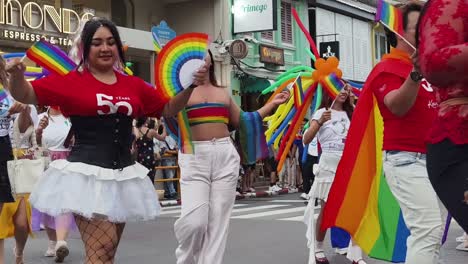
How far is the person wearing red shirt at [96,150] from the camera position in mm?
3771

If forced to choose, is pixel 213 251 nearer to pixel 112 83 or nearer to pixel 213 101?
pixel 213 101

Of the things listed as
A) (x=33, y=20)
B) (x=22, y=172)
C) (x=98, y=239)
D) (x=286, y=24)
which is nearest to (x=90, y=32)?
(x=98, y=239)

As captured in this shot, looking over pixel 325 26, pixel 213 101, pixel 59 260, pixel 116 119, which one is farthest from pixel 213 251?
pixel 325 26

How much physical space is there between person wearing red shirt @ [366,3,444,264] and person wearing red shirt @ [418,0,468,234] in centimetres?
105

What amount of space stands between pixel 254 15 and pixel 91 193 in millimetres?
18465

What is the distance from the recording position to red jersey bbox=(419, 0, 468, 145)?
256 cm

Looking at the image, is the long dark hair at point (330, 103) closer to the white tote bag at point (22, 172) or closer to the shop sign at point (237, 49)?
the white tote bag at point (22, 172)

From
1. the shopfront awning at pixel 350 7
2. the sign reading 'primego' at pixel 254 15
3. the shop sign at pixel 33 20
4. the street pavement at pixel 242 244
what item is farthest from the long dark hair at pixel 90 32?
the shopfront awning at pixel 350 7

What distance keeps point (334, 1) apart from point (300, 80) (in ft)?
71.8

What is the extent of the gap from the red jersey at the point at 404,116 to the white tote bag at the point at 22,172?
3.51 metres

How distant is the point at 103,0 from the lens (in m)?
19.7

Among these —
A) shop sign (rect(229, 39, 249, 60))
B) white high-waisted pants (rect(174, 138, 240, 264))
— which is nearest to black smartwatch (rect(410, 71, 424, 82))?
white high-waisted pants (rect(174, 138, 240, 264))

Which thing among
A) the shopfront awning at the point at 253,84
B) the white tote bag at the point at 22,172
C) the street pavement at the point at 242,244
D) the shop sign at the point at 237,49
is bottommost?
the street pavement at the point at 242,244

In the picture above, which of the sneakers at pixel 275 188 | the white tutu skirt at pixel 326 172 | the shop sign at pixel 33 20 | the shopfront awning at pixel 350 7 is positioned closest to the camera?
the white tutu skirt at pixel 326 172
